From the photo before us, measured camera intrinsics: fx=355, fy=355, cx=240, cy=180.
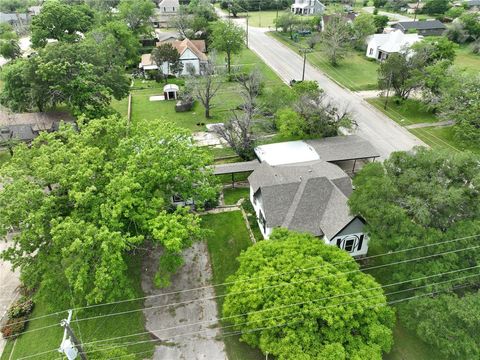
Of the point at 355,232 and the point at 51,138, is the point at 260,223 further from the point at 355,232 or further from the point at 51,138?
the point at 51,138

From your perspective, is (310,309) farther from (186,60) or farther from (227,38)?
(186,60)

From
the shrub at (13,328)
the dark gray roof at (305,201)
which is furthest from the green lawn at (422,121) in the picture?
the shrub at (13,328)

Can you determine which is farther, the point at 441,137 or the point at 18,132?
the point at 441,137

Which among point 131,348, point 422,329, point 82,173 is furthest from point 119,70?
point 422,329

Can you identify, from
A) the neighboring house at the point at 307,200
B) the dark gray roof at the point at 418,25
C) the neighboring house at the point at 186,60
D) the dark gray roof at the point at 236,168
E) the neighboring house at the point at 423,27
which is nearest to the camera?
the neighboring house at the point at 307,200

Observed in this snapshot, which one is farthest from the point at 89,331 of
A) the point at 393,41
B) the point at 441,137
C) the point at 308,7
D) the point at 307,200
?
the point at 308,7

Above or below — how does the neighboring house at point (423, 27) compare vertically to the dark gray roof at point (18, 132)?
above

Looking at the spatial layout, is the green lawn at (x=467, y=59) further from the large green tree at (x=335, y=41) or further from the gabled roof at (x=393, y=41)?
the large green tree at (x=335, y=41)
